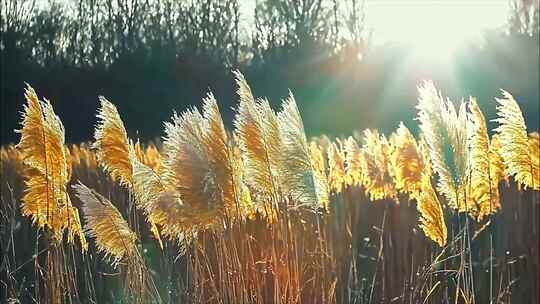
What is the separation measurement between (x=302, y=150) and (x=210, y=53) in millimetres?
22181

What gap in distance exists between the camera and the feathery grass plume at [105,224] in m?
3.20

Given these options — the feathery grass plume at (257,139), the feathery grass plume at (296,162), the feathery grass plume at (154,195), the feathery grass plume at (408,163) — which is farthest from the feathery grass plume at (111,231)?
the feathery grass plume at (408,163)

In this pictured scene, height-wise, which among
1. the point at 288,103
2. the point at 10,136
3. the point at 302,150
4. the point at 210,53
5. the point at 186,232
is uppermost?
Answer: the point at 210,53

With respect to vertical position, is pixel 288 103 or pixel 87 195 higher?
pixel 288 103

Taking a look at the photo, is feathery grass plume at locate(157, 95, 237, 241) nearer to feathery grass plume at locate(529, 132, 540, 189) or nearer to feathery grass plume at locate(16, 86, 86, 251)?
feathery grass plume at locate(16, 86, 86, 251)

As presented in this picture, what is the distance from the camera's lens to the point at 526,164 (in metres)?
3.89

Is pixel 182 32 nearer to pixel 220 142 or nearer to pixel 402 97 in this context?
pixel 402 97

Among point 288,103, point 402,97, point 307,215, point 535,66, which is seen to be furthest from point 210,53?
point 288,103

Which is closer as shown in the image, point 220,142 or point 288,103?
point 220,142

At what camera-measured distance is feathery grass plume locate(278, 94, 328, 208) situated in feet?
10.8

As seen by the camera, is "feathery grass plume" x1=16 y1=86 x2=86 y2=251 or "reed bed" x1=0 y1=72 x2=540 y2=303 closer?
"reed bed" x1=0 y1=72 x2=540 y2=303

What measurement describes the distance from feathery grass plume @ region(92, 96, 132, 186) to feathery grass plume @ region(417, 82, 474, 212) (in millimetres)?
1283

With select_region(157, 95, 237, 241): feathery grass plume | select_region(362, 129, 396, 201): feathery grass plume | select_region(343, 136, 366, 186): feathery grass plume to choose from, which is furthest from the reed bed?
select_region(343, 136, 366, 186): feathery grass plume

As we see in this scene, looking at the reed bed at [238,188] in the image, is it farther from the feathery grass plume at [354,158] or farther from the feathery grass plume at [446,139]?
the feathery grass plume at [354,158]
